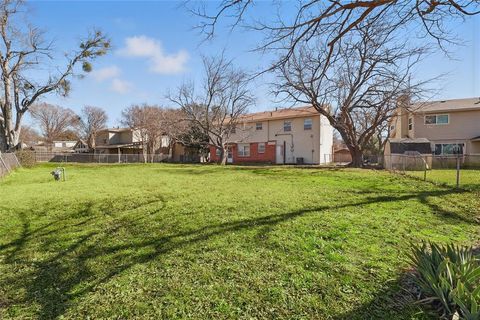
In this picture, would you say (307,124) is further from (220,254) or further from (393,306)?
(393,306)

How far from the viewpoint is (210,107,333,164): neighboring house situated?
27.0m

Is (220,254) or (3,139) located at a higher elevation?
(3,139)

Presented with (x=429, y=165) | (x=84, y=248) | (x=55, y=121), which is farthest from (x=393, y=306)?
(x=55, y=121)

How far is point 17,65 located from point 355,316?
99.2 feet

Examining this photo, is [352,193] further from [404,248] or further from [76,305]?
[76,305]

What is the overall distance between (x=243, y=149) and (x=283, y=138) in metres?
5.38

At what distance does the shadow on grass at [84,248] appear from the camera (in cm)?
346

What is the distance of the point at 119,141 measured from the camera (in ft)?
150

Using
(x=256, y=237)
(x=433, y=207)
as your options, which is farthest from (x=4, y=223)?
(x=433, y=207)

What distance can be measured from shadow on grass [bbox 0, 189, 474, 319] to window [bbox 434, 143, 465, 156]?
19.1m

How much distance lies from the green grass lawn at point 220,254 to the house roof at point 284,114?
66.0 feet

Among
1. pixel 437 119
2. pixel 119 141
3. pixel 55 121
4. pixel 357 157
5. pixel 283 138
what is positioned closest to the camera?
pixel 357 157

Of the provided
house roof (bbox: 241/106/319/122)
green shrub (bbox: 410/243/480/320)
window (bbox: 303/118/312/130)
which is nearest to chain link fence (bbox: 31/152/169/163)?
house roof (bbox: 241/106/319/122)

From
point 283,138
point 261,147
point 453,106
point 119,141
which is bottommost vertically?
point 261,147
